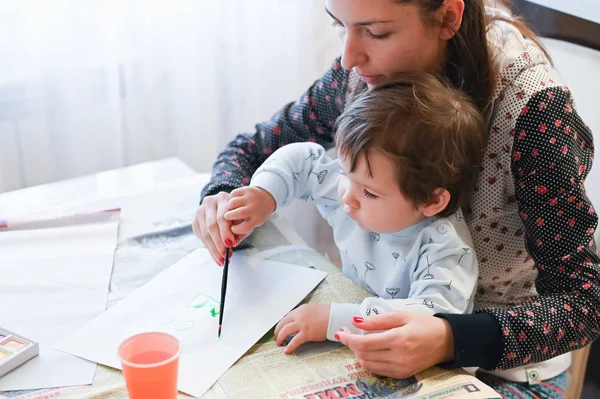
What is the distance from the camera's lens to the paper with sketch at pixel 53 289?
871mm

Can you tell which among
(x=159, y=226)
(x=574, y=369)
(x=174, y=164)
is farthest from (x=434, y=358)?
(x=174, y=164)

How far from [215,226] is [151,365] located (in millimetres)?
386

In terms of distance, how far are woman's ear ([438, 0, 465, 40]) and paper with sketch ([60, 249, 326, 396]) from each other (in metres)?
0.39

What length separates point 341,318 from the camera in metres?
0.94

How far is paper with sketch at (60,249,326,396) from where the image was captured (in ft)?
2.93

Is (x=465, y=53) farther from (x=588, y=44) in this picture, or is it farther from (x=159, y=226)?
(x=159, y=226)

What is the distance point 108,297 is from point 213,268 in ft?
0.52

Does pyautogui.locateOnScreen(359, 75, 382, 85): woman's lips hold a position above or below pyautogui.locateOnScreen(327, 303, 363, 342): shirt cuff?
above

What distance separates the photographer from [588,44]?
124 centimetres

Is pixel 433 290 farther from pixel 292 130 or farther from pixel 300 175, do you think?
pixel 292 130

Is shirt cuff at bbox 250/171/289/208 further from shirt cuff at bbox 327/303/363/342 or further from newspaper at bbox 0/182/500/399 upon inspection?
shirt cuff at bbox 327/303/363/342

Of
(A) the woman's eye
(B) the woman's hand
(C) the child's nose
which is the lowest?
(B) the woman's hand

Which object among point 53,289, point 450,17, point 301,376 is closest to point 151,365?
point 301,376

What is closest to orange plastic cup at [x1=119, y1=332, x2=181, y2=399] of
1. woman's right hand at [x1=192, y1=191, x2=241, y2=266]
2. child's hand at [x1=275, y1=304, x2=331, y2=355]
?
child's hand at [x1=275, y1=304, x2=331, y2=355]
